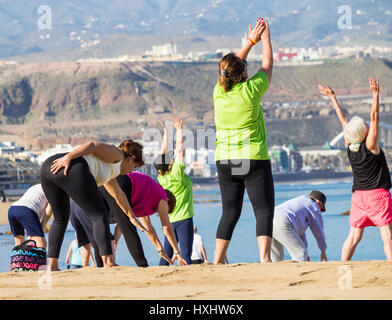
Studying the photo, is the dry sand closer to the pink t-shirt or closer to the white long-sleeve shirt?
the pink t-shirt

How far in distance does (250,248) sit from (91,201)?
13.1 meters

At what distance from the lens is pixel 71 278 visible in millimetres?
5105

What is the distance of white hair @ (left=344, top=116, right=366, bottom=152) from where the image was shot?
19.6 ft

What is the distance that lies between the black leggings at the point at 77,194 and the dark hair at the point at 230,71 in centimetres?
116

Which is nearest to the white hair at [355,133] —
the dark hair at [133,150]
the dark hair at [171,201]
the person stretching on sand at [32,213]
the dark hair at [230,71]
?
the dark hair at [230,71]

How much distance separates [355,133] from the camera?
19.7ft

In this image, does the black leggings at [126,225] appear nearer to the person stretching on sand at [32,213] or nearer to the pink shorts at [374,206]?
the person stretching on sand at [32,213]

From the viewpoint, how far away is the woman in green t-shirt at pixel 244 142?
18.6 feet

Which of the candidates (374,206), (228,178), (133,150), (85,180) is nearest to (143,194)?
(133,150)

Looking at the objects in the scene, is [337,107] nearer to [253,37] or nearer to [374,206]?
[374,206]

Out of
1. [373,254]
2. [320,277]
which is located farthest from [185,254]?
[373,254]

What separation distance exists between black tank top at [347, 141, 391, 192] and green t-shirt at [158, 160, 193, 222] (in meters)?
1.85

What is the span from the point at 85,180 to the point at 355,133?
2.01 m
